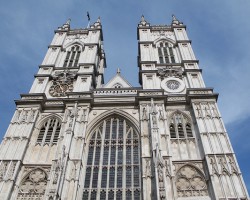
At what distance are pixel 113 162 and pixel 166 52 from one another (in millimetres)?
12797

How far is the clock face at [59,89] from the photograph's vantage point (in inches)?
881

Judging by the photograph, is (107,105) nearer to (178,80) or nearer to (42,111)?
(42,111)

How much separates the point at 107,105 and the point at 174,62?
7809mm

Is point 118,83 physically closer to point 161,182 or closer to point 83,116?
point 83,116

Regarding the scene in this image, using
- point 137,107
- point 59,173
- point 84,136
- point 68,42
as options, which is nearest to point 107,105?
point 137,107

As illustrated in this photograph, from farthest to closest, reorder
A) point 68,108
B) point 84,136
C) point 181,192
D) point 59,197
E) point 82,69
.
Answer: point 82,69
point 68,108
point 84,136
point 181,192
point 59,197

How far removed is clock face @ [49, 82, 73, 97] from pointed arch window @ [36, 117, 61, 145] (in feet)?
8.70

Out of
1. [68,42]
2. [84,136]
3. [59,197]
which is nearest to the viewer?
[59,197]

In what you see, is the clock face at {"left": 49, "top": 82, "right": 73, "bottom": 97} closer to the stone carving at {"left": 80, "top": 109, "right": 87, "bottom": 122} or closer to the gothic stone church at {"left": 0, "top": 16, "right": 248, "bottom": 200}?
the gothic stone church at {"left": 0, "top": 16, "right": 248, "bottom": 200}

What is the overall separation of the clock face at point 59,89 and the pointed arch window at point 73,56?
2.87m

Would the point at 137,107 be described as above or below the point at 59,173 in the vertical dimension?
above

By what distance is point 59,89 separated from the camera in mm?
22828

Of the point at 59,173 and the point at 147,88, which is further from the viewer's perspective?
the point at 147,88

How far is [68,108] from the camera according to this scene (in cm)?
2020
